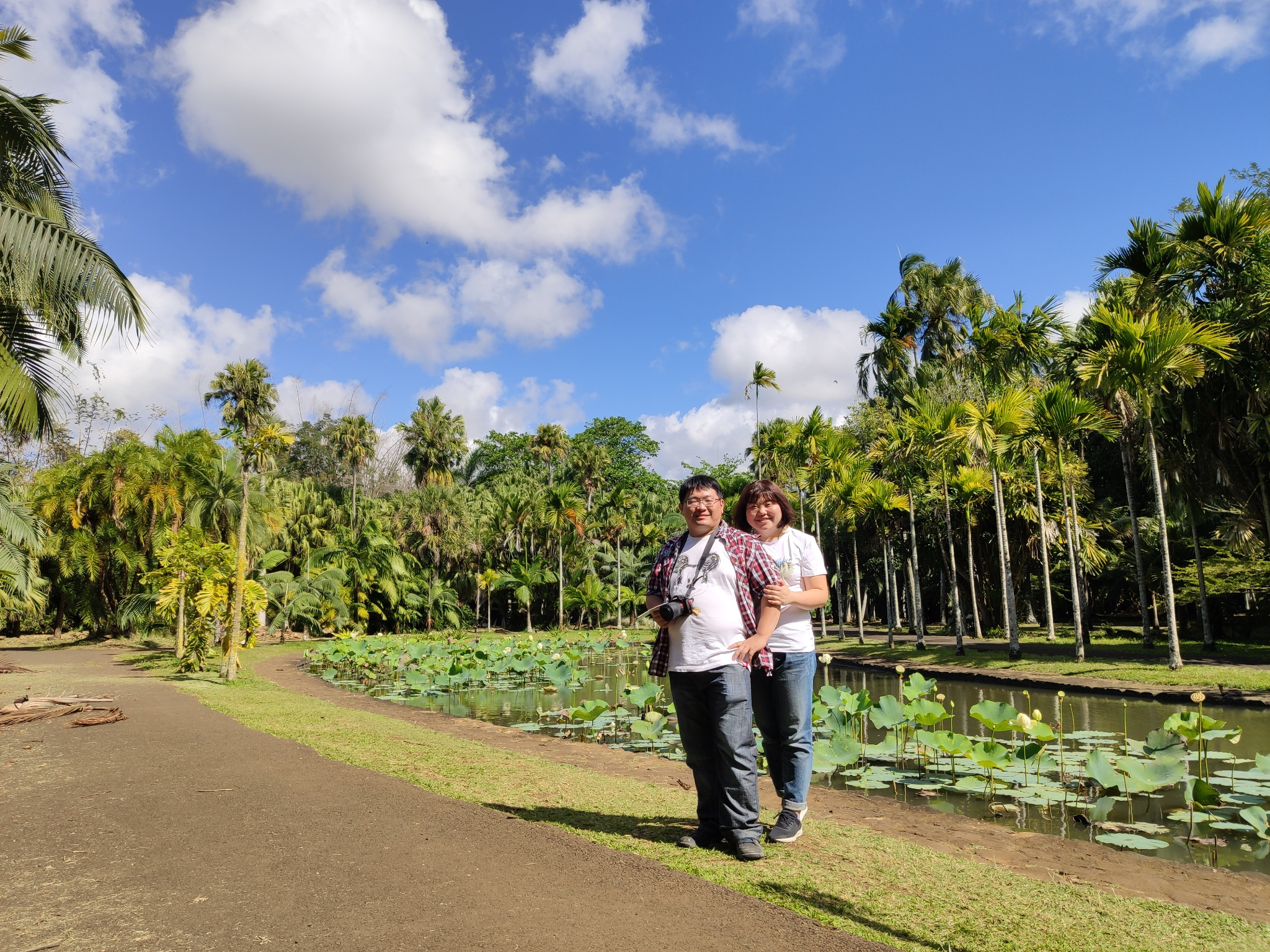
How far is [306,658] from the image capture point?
70.1 feet

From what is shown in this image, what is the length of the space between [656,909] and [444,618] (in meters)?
34.0

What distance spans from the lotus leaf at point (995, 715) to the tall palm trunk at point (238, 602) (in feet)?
39.4

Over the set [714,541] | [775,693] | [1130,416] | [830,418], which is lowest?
[775,693]

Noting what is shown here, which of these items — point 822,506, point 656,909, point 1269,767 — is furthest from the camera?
point 822,506

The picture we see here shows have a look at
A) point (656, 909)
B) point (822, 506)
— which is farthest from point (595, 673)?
point (656, 909)

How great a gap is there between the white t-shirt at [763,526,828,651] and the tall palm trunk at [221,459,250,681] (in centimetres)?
1182

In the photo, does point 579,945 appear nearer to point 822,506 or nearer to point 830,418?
point 822,506

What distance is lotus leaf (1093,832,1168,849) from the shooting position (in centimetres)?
485

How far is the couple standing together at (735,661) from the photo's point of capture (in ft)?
12.4

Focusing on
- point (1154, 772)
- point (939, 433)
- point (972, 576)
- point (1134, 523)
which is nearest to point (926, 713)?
point (1154, 772)

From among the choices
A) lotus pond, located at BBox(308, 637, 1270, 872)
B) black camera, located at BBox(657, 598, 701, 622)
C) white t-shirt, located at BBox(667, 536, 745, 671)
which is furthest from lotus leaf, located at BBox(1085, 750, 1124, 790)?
black camera, located at BBox(657, 598, 701, 622)

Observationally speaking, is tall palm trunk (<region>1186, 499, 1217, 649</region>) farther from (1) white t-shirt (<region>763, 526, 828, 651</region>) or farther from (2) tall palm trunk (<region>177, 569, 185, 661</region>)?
(2) tall palm trunk (<region>177, 569, 185, 661</region>)

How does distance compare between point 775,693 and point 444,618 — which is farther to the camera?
point 444,618

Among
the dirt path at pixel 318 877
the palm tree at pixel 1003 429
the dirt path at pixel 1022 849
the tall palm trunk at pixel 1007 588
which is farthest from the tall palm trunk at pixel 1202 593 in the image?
the dirt path at pixel 318 877
